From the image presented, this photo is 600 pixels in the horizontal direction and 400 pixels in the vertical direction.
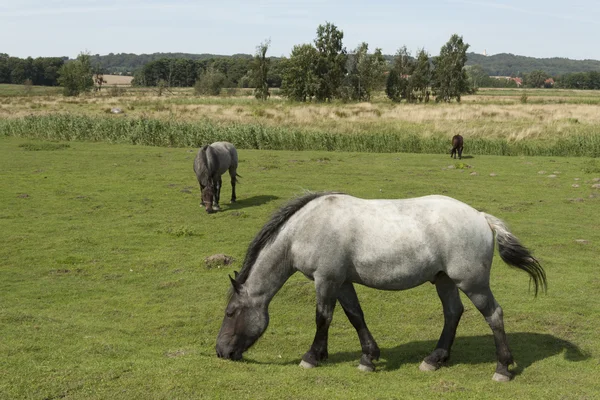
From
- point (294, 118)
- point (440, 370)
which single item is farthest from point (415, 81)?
point (440, 370)

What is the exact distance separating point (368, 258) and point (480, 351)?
2.41 meters

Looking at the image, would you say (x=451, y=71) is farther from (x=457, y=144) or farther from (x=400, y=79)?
(x=457, y=144)

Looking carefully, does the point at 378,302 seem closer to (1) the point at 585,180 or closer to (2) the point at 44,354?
(2) the point at 44,354

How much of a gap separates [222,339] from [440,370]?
9.66 ft

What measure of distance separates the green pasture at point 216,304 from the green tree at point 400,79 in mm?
69440

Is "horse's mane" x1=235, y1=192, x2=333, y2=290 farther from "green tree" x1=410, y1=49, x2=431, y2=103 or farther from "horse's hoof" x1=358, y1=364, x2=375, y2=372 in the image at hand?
"green tree" x1=410, y1=49, x2=431, y2=103

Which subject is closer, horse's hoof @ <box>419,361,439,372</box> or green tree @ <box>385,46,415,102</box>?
horse's hoof @ <box>419,361,439,372</box>

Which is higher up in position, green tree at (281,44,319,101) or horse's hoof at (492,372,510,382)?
green tree at (281,44,319,101)

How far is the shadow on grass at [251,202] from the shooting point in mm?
18859

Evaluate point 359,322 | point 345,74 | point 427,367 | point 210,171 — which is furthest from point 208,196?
point 345,74

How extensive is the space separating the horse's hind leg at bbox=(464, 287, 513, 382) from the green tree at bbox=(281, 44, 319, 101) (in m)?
75.8

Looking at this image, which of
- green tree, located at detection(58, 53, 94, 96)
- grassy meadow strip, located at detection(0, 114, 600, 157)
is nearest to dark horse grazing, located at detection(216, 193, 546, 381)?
grassy meadow strip, located at detection(0, 114, 600, 157)

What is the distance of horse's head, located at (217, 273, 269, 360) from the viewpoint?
7.86m

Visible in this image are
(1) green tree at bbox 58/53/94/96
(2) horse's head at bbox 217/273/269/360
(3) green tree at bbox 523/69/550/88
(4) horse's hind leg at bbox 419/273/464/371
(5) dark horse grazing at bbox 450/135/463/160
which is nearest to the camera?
(2) horse's head at bbox 217/273/269/360
